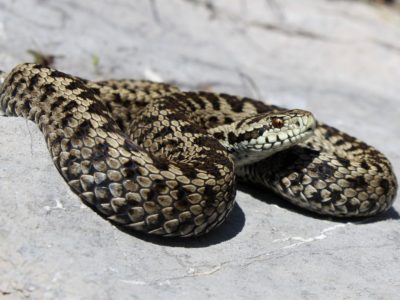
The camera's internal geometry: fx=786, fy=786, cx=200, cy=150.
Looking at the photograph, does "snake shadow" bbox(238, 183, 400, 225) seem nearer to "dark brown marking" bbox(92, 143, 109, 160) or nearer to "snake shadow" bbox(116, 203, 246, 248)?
"snake shadow" bbox(116, 203, 246, 248)

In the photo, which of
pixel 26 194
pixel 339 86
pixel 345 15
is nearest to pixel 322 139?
pixel 339 86

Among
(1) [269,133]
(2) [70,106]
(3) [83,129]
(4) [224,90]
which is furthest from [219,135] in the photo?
(4) [224,90]

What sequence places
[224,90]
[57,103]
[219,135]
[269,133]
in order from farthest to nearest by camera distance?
[224,90]
[219,135]
[269,133]
[57,103]

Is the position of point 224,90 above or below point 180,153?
below

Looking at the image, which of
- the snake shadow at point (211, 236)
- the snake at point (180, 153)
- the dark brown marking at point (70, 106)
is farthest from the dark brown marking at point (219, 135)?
the dark brown marking at point (70, 106)

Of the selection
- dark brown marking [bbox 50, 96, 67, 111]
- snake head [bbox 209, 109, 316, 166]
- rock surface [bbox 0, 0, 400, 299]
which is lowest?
rock surface [bbox 0, 0, 400, 299]

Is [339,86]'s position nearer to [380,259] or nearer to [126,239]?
[380,259]

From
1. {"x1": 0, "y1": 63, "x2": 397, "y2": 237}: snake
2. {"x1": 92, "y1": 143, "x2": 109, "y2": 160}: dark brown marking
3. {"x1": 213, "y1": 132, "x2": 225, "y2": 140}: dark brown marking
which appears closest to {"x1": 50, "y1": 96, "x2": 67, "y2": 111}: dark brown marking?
{"x1": 0, "y1": 63, "x2": 397, "y2": 237}: snake

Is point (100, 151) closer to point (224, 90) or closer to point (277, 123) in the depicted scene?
point (277, 123)
